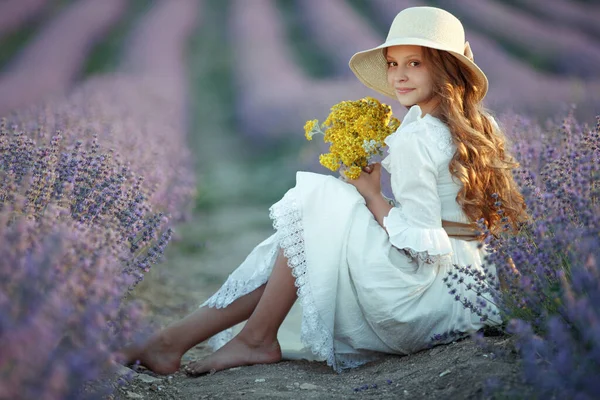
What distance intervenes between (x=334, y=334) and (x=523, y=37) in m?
5.12

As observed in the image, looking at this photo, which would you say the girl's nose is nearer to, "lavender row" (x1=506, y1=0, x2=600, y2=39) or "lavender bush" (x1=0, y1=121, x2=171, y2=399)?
"lavender bush" (x1=0, y1=121, x2=171, y2=399)

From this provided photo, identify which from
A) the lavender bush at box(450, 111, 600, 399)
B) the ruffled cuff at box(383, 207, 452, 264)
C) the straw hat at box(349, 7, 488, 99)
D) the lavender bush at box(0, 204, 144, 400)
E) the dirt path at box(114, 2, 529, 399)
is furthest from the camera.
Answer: the straw hat at box(349, 7, 488, 99)

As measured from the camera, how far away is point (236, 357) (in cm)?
212

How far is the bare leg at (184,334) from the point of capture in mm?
2125

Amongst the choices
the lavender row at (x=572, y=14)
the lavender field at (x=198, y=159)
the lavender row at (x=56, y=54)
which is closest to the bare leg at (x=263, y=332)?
the lavender field at (x=198, y=159)

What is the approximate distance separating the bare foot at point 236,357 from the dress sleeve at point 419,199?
541 mm

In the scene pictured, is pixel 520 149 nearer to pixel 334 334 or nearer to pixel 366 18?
pixel 334 334

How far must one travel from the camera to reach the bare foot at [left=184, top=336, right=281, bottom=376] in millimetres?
2119

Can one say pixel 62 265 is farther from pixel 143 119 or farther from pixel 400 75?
pixel 143 119

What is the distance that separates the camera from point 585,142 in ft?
7.18

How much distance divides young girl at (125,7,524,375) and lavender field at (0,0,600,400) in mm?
123

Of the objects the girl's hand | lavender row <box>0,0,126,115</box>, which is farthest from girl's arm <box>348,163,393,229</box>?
lavender row <box>0,0,126,115</box>

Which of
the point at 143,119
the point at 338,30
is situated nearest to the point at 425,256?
the point at 143,119

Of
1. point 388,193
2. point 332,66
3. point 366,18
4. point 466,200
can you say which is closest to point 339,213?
point 466,200
